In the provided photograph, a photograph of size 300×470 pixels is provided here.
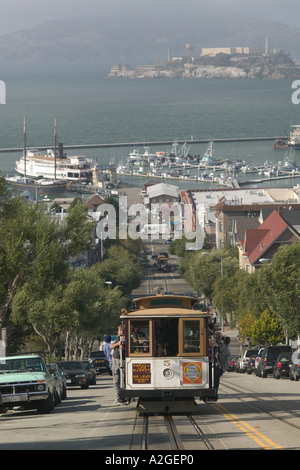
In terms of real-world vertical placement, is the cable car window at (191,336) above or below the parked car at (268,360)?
above

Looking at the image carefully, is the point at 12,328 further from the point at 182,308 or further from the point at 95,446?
the point at 95,446

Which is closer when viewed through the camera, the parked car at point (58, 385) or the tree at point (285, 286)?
the parked car at point (58, 385)

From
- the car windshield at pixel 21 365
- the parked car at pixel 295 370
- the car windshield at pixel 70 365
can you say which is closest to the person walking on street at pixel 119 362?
the car windshield at pixel 21 365

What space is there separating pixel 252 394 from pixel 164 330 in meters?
9.13

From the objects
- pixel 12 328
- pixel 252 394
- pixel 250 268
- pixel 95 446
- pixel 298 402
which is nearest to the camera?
pixel 95 446

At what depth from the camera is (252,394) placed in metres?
32.6

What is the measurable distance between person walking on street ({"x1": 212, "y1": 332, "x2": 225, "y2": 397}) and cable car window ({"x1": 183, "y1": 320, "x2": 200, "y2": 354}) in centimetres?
63

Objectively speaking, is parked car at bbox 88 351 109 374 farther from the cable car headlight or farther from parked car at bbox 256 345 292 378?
the cable car headlight

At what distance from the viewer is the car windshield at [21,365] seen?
27672mm

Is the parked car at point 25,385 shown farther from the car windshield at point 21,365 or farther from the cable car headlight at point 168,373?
the cable car headlight at point 168,373

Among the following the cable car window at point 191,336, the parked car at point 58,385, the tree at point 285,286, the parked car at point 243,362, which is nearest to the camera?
the cable car window at point 191,336

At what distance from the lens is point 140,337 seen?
24.5 metres

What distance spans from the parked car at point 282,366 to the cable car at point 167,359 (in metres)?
20.4
